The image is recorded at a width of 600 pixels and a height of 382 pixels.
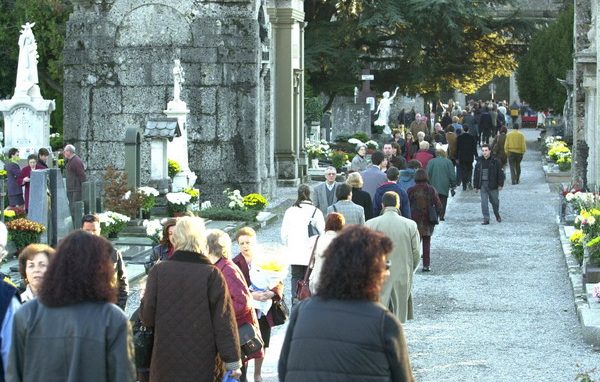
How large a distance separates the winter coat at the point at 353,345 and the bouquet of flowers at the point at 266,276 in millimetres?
4331

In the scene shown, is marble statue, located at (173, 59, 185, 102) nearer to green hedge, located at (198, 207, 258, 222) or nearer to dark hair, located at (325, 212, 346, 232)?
green hedge, located at (198, 207, 258, 222)

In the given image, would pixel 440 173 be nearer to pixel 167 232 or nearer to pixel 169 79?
pixel 169 79

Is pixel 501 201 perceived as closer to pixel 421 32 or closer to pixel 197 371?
pixel 421 32

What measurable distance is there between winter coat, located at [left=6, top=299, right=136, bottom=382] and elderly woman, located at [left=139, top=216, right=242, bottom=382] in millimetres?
1610

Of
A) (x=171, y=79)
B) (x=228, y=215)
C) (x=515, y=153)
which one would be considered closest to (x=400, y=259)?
(x=228, y=215)

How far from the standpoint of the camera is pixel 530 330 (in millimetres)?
13625

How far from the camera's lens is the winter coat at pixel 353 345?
19.6ft

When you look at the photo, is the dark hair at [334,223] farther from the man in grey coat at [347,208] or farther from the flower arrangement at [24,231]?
the flower arrangement at [24,231]

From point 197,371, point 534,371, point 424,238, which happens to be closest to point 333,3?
point 424,238

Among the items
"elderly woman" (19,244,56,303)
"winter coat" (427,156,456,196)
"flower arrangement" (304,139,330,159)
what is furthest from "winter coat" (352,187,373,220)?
"flower arrangement" (304,139,330,159)

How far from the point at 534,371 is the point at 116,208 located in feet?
31.0

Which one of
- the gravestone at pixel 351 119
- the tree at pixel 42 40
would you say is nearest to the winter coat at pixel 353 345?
the tree at pixel 42 40

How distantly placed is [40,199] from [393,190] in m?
3.66

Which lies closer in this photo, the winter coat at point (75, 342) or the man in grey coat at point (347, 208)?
the winter coat at point (75, 342)
